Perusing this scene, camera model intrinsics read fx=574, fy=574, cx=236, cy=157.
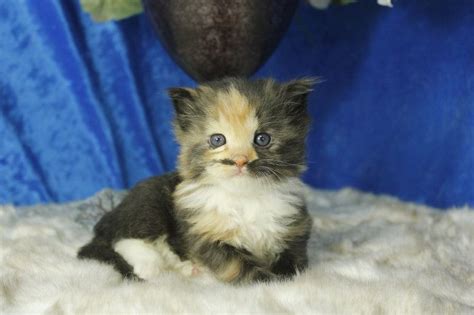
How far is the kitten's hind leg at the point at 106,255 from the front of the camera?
1490 millimetres

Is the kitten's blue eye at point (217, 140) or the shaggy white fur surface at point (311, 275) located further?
the kitten's blue eye at point (217, 140)

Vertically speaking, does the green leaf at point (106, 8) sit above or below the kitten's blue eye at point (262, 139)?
above

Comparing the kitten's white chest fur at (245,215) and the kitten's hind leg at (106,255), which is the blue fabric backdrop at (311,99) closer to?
the kitten's hind leg at (106,255)

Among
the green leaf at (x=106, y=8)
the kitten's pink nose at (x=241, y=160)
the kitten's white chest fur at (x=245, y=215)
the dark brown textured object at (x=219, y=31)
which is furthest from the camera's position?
the green leaf at (x=106, y=8)

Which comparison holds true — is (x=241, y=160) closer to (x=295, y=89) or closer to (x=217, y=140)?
(x=217, y=140)

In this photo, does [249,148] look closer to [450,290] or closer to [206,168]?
[206,168]

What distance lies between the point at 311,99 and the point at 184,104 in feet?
3.70

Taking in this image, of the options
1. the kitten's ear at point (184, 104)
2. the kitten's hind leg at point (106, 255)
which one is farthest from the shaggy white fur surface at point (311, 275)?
the kitten's ear at point (184, 104)

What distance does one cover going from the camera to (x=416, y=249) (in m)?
1.70

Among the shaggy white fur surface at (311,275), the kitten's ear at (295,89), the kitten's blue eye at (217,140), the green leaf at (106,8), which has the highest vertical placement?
the green leaf at (106,8)

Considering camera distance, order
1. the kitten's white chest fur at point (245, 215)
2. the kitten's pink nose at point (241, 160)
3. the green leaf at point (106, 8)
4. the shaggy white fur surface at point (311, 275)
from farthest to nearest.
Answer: the green leaf at point (106, 8) < the kitten's white chest fur at point (245, 215) < the kitten's pink nose at point (241, 160) < the shaggy white fur surface at point (311, 275)

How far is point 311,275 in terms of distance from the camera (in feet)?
4.62

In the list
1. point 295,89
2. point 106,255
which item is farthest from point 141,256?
point 295,89

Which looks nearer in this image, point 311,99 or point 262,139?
point 262,139
